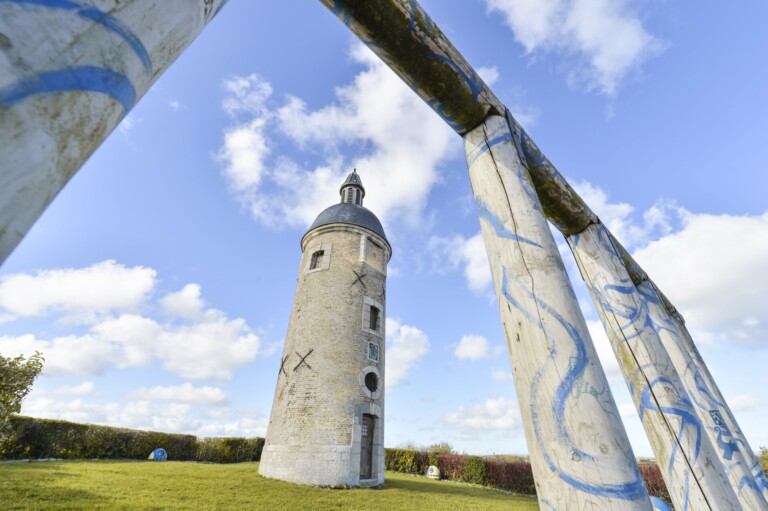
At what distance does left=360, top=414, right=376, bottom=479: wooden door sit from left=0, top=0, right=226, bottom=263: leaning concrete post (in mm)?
12862

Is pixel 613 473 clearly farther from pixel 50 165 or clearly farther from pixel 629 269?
pixel 629 269

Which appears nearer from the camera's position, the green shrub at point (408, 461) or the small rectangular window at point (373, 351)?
the small rectangular window at point (373, 351)

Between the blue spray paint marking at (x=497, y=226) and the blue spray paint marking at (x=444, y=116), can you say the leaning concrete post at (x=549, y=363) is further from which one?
the blue spray paint marking at (x=444, y=116)

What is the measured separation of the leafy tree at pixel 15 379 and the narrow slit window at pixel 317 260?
9.83 metres

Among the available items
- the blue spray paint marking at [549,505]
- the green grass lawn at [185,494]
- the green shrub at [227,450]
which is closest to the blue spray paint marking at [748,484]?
the blue spray paint marking at [549,505]

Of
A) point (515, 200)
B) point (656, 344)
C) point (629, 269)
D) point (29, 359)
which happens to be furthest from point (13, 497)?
point (629, 269)

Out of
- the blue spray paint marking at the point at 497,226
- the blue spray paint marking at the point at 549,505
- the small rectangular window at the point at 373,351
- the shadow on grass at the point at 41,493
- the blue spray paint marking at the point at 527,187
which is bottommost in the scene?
the shadow on grass at the point at 41,493

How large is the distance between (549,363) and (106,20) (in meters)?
1.92

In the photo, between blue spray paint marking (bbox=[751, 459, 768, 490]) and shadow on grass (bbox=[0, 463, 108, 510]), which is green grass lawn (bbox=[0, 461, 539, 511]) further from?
blue spray paint marking (bbox=[751, 459, 768, 490])

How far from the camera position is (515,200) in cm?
199

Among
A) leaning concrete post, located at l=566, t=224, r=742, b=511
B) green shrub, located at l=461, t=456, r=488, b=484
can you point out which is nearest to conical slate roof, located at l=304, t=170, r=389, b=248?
leaning concrete post, located at l=566, t=224, r=742, b=511

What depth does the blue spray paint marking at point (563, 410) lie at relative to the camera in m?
1.30

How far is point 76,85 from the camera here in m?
0.71

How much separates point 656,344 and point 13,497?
11.4 m
